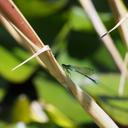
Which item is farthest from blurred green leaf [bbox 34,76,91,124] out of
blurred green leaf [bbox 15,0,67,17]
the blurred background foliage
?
blurred green leaf [bbox 15,0,67,17]

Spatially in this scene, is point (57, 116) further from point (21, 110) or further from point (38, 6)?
point (38, 6)

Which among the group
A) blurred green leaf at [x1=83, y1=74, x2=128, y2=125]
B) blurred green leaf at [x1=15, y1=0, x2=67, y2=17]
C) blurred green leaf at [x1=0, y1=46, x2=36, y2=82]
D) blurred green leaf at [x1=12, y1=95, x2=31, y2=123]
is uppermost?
blurred green leaf at [x1=15, y1=0, x2=67, y2=17]

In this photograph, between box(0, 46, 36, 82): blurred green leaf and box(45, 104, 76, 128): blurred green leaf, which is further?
box(0, 46, 36, 82): blurred green leaf

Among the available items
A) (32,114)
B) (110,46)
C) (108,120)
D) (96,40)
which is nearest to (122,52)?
(96,40)

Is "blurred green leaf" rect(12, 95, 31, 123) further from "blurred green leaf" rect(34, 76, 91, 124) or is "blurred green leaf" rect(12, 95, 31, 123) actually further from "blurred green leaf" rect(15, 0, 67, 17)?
"blurred green leaf" rect(15, 0, 67, 17)

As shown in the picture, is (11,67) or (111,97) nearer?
(111,97)

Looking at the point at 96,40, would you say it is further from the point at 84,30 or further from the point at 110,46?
the point at 110,46

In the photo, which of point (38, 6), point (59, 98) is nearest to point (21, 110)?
point (59, 98)

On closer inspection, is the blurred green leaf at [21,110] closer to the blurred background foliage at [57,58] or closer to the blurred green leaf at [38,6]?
the blurred background foliage at [57,58]
